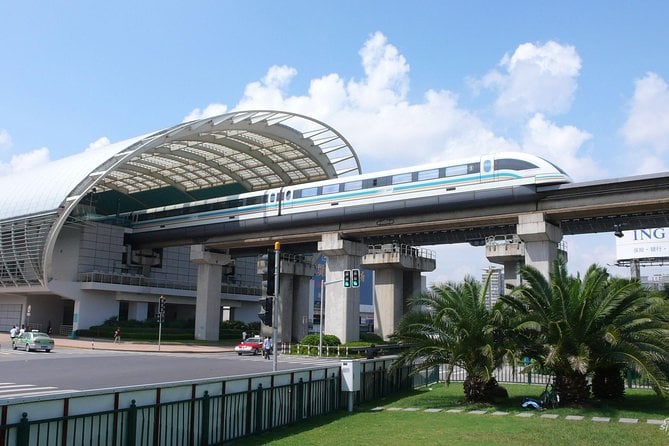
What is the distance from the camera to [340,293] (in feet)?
155

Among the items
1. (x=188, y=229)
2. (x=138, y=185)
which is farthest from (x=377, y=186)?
(x=138, y=185)

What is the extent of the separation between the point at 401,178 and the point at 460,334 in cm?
2280

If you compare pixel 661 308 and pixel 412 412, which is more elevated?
pixel 661 308

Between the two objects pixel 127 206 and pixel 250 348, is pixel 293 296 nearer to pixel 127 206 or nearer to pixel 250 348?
pixel 250 348

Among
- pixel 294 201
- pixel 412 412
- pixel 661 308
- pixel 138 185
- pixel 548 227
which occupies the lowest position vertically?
pixel 412 412

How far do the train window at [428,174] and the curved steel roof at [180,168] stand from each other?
1653 cm

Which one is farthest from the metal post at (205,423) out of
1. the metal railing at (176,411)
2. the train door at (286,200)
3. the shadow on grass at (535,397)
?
the train door at (286,200)

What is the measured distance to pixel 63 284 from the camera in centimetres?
5781

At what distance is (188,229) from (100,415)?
45584 mm

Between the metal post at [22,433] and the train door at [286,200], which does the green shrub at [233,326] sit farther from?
the metal post at [22,433]

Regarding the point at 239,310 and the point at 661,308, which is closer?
the point at 661,308

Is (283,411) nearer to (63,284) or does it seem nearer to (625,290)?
(625,290)

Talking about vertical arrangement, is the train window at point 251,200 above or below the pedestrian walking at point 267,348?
above

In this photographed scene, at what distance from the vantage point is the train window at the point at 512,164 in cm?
3606
